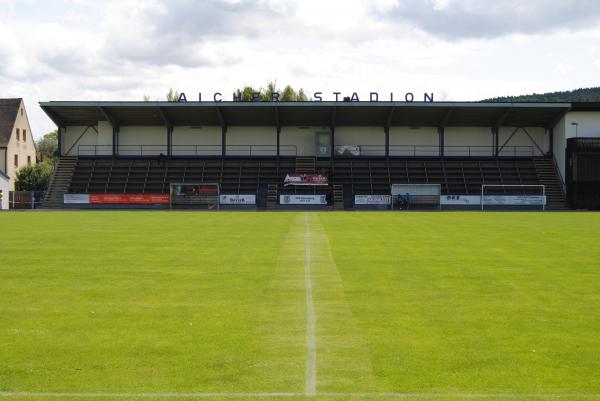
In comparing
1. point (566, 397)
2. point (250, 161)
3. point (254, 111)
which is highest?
point (254, 111)

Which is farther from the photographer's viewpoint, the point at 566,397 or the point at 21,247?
the point at 21,247

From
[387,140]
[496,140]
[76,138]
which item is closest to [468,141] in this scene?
Answer: [496,140]

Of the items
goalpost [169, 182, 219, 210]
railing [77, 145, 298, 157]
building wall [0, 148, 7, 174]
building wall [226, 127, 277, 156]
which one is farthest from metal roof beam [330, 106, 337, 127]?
building wall [0, 148, 7, 174]

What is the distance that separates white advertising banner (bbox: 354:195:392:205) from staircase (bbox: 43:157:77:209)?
91.9 ft

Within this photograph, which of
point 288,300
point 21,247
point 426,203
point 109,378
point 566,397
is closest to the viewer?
point 566,397

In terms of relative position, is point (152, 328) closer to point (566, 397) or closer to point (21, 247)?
point (566, 397)

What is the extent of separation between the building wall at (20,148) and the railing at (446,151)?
1579 inches

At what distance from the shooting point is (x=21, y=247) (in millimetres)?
22031

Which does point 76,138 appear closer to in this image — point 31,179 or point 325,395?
point 31,179

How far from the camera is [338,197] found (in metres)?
70.9

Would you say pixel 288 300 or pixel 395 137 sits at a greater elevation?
pixel 395 137

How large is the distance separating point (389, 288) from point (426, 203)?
5596 centimetres

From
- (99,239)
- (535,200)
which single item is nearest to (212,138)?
(535,200)

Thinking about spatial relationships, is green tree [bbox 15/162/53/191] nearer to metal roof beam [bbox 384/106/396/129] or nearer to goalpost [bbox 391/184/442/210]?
metal roof beam [bbox 384/106/396/129]
